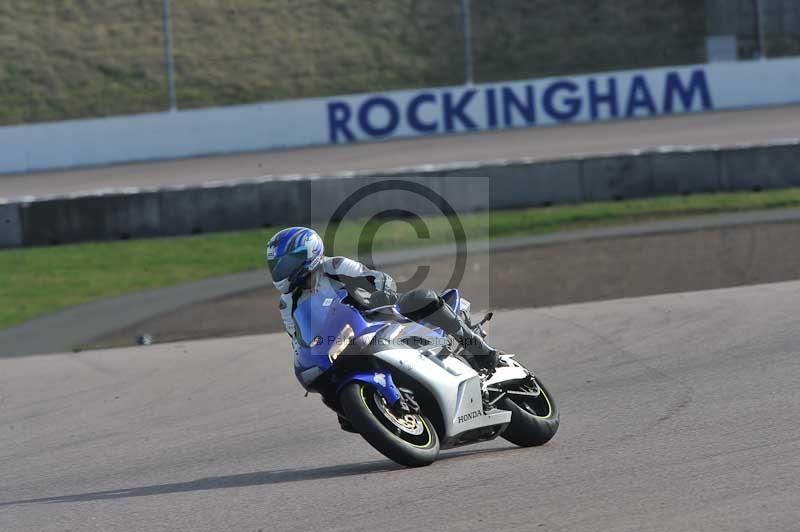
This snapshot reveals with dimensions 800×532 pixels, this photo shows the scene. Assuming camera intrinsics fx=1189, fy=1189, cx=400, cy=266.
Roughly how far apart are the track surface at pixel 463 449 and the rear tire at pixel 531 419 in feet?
0.39

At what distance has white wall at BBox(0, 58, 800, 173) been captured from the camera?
2841cm

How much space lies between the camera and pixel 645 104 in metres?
28.9

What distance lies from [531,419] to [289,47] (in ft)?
86.4

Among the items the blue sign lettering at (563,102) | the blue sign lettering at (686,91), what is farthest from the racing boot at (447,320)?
the blue sign lettering at (686,91)

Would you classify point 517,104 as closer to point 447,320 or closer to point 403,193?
point 403,193

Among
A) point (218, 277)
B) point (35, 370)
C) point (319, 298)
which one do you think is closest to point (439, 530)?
point (319, 298)

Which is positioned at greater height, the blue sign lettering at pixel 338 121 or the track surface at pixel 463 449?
the blue sign lettering at pixel 338 121

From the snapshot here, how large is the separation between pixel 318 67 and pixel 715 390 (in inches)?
979

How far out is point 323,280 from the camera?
6605 millimetres

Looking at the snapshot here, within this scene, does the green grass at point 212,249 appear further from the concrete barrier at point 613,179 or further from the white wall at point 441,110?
the white wall at point 441,110

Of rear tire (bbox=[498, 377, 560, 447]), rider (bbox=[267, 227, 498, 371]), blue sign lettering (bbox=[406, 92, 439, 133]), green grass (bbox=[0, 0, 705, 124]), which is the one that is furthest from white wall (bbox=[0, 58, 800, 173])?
rider (bbox=[267, 227, 498, 371])

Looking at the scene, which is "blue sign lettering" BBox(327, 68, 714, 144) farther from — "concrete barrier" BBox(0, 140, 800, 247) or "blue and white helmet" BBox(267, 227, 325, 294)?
"blue and white helmet" BBox(267, 227, 325, 294)

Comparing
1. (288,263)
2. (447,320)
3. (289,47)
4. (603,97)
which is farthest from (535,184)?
(289,47)

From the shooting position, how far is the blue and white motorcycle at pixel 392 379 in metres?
6.33
